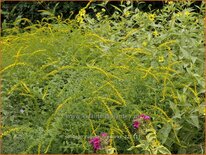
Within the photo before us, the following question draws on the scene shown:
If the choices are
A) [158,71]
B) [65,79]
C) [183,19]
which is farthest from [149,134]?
[183,19]

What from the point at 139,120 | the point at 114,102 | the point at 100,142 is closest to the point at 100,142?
the point at 100,142

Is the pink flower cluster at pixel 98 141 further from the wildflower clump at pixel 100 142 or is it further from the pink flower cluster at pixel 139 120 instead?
the pink flower cluster at pixel 139 120

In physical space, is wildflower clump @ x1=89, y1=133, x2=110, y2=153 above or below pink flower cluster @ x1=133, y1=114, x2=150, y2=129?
below

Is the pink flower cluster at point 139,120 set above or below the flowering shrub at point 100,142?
above

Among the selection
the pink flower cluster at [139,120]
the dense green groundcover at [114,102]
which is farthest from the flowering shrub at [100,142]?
the pink flower cluster at [139,120]

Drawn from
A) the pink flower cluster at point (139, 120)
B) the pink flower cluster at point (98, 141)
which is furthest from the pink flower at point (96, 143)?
the pink flower cluster at point (139, 120)

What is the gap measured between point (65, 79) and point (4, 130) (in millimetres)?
509

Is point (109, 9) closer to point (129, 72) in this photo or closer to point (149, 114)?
point (129, 72)

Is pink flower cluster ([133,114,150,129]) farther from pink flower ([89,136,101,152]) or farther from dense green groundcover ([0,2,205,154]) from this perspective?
pink flower ([89,136,101,152])

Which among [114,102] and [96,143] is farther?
[114,102]

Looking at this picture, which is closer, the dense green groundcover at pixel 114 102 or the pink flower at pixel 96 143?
the pink flower at pixel 96 143

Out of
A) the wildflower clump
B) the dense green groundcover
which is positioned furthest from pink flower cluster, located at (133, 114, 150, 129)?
the wildflower clump

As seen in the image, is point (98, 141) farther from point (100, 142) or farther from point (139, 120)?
point (139, 120)

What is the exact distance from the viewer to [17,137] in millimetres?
2271
